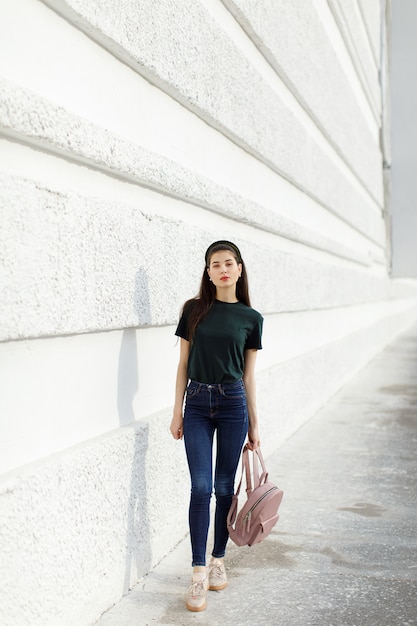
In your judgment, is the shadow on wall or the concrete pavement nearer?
the concrete pavement

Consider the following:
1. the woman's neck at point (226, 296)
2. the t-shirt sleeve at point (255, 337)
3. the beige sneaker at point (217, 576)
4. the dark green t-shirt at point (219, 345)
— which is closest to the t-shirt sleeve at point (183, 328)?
the dark green t-shirt at point (219, 345)

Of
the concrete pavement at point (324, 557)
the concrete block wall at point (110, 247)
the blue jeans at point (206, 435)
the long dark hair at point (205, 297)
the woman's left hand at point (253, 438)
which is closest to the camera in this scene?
the concrete block wall at point (110, 247)

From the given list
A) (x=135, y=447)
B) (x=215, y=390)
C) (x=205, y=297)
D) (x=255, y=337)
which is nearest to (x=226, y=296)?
(x=205, y=297)

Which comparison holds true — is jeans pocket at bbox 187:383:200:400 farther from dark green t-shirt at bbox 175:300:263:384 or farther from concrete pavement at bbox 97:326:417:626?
concrete pavement at bbox 97:326:417:626

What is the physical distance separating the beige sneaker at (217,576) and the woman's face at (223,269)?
124 centimetres

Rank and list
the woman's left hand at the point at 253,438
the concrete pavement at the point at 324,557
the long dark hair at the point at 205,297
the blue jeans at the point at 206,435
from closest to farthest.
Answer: the concrete pavement at the point at 324,557 → the blue jeans at the point at 206,435 → the long dark hair at the point at 205,297 → the woman's left hand at the point at 253,438

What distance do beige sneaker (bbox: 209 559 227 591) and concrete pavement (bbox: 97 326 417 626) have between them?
0.05m

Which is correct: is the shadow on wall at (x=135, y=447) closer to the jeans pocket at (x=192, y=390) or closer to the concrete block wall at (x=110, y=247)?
the concrete block wall at (x=110, y=247)

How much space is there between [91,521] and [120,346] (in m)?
0.83

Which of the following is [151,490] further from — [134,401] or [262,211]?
[262,211]

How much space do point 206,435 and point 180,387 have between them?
0.26 m

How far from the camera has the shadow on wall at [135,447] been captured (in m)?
3.77

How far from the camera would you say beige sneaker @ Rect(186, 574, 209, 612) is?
347cm

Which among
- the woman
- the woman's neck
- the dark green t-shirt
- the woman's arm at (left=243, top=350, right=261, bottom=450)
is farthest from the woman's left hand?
the woman's neck
